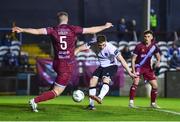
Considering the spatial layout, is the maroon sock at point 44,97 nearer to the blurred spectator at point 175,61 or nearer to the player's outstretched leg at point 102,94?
the player's outstretched leg at point 102,94

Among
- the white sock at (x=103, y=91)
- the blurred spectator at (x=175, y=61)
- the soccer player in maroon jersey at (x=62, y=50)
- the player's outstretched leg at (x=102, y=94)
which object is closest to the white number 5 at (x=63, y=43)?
the soccer player in maroon jersey at (x=62, y=50)

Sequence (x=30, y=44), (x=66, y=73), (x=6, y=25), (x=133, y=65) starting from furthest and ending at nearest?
(x=6, y=25) < (x=30, y=44) < (x=133, y=65) < (x=66, y=73)

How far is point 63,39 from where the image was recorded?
51.4 feet

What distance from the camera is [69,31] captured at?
51.6ft

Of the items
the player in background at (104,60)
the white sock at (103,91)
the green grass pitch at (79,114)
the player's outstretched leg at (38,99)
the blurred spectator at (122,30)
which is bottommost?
the green grass pitch at (79,114)

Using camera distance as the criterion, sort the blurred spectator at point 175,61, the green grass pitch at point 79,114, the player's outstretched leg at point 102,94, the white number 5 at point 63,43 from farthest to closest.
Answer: the blurred spectator at point 175,61
the player's outstretched leg at point 102,94
the white number 5 at point 63,43
the green grass pitch at point 79,114

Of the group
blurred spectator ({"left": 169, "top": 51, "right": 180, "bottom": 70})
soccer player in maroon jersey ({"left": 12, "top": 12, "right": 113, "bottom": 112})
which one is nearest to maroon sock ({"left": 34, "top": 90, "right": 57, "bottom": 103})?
soccer player in maroon jersey ({"left": 12, "top": 12, "right": 113, "bottom": 112})

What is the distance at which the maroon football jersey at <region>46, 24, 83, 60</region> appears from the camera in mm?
15656

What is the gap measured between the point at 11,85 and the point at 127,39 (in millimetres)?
10018

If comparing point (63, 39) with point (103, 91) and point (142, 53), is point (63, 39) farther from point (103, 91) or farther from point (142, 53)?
point (142, 53)

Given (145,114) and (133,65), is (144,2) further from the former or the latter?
(145,114)

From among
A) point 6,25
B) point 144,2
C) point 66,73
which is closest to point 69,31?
point 66,73

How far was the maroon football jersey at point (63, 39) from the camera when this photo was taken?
15.7 metres

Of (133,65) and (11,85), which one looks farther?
(11,85)
